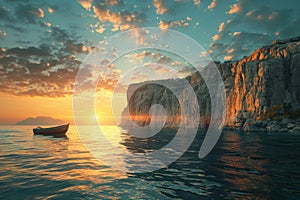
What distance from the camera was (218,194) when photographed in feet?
30.3

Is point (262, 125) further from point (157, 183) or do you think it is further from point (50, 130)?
point (50, 130)

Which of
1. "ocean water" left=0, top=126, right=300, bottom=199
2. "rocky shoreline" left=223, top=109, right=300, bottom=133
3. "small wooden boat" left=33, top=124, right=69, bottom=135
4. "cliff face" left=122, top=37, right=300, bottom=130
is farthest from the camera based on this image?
"cliff face" left=122, top=37, right=300, bottom=130

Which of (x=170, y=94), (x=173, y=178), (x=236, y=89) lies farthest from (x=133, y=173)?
(x=170, y=94)

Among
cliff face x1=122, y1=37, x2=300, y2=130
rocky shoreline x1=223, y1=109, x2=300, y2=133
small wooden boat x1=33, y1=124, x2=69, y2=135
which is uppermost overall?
cliff face x1=122, y1=37, x2=300, y2=130

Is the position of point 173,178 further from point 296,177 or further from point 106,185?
point 296,177

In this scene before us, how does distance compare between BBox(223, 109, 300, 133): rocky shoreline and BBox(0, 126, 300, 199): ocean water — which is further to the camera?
BBox(223, 109, 300, 133): rocky shoreline

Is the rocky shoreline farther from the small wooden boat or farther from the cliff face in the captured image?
the small wooden boat

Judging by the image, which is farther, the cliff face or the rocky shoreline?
the cliff face

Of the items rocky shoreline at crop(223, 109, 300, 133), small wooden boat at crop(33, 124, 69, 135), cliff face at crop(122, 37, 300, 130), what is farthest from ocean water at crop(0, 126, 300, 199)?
cliff face at crop(122, 37, 300, 130)

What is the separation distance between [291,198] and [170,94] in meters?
150

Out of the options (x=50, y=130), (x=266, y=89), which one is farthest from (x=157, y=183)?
(x=266, y=89)

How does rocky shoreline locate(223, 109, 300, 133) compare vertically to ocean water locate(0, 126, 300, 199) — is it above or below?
above

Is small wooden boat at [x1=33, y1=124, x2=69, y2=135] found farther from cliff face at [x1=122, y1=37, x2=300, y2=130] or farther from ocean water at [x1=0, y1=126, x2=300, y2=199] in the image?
cliff face at [x1=122, y1=37, x2=300, y2=130]

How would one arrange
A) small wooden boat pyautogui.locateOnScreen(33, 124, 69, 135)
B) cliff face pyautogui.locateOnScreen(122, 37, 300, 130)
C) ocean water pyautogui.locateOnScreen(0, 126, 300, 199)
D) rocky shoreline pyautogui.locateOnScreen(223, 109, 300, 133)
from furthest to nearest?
cliff face pyautogui.locateOnScreen(122, 37, 300, 130)
rocky shoreline pyautogui.locateOnScreen(223, 109, 300, 133)
small wooden boat pyautogui.locateOnScreen(33, 124, 69, 135)
ocean water pyautogui.locateOnScreen(0, 126, 300, 199)
